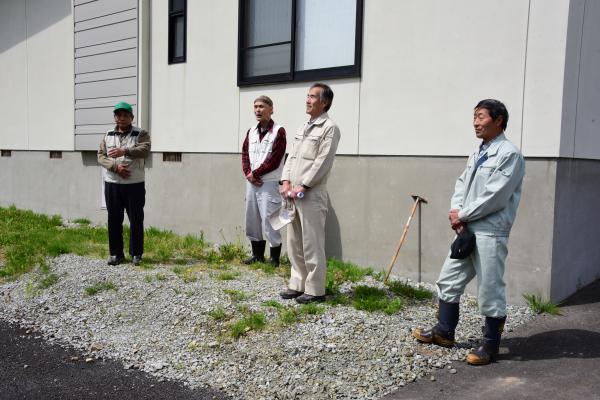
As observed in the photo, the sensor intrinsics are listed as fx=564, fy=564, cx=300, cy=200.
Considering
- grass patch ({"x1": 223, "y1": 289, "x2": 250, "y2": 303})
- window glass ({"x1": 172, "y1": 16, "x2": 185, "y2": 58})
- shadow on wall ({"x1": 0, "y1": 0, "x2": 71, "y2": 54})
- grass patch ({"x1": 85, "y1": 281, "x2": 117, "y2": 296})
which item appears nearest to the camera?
grass patch ({"x1": 223, "y1": 289, "x2": 250, "y2": 303})

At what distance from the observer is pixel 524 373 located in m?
4.01

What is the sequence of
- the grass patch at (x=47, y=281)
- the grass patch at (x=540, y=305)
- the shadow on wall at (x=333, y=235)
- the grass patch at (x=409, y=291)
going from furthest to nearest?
the shadow on wall at (x=333, y=235)
the grass patch at (x=47, y=281)
the grass patch at (x=409, y=291)
the grass patch at (x=540, y=305)

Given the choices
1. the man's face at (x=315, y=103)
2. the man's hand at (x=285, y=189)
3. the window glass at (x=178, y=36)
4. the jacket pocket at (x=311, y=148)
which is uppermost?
the window glass at (x=178, y=36)

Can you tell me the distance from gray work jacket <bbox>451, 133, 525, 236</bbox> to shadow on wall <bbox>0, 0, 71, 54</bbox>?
9.13 m

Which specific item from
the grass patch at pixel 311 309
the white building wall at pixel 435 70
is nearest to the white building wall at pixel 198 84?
the white building wall at pixel 435 70

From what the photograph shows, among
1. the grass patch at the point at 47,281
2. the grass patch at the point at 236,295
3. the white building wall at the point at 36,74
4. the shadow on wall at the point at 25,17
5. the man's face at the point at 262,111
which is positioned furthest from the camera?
the shadow on wall at the point at 25,17

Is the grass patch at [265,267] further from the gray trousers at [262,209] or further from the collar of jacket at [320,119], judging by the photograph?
the collar of jacket at [320,119]

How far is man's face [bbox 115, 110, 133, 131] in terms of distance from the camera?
21.5 feet

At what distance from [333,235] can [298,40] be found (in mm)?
2541

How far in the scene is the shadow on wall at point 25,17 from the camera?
1085 cm

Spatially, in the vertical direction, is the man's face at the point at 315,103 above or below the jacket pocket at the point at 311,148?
above

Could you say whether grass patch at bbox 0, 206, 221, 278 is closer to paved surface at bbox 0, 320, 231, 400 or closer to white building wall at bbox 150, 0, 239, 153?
white building wall at bbox 150, 0, 239, 153

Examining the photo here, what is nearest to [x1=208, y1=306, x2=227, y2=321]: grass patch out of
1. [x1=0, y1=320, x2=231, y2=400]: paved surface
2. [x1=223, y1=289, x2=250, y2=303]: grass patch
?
[x1=223, y1=289, x2=250, y2=303]: grass patch

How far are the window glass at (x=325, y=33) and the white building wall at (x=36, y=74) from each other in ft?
17.6
